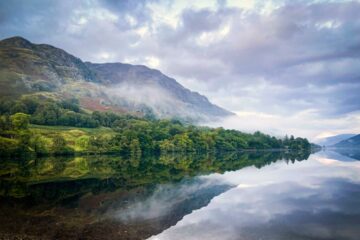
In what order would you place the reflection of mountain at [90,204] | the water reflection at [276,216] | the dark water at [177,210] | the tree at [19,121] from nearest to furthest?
1. the water reflection at [276,216]
2. the dark water at [177,210]
3. the reflection of mountain at [90,204]
4. the tree at [19,121]

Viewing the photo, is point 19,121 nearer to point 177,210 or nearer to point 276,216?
point 177,210

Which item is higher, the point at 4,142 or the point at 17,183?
the point at 4,142

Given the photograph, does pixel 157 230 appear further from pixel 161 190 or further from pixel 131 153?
pixel 131 153

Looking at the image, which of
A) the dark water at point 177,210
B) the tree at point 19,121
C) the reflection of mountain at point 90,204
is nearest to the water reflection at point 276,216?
the dark water at point 177,210

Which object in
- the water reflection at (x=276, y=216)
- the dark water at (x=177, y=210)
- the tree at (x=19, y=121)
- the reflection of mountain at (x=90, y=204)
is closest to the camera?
the water reflection at (x=276, y=216)

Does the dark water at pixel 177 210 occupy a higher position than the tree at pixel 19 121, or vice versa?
the tree at pixel 19 121

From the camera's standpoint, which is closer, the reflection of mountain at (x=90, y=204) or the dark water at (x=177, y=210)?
the dark water at (x=177, y=210)

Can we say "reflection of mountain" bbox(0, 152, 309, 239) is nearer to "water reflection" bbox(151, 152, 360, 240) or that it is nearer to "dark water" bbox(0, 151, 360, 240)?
"dark water" bbox(0, 151, 360, 240)

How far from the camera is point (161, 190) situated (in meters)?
48.4

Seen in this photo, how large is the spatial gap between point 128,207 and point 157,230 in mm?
9844

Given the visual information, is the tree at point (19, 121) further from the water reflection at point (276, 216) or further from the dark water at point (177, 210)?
the water reflection at point (276, 216)

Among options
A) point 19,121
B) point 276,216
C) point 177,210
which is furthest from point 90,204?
point 19,121

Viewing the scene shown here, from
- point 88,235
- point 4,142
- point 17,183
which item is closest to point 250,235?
point 88,235

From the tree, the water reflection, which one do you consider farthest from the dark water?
the tree
